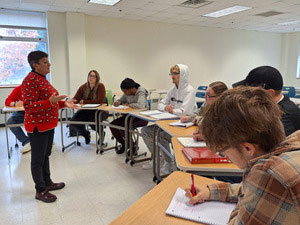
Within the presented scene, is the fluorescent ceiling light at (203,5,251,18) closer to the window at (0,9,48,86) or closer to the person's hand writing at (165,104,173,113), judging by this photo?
the person's hand writing at (165,104,173,113)

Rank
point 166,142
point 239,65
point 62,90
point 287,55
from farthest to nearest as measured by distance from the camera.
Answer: point 287,55
point 239,65
point 62,90
point 166,142

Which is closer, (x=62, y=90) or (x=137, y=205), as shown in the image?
(x=137, y=205)

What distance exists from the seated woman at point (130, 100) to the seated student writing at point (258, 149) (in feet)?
9.46

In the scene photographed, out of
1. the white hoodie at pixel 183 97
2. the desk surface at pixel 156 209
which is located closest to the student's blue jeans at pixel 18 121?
the white hoodie at pixel 183 97

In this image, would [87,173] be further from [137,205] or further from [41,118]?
[137,205]

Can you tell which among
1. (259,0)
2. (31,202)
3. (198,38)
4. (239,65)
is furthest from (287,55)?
(31,202)

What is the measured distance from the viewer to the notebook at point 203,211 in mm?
884

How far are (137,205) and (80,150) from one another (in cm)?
312

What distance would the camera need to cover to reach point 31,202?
7.83 feet

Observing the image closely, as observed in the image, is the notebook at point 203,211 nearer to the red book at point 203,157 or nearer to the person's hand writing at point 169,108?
the red book at point 203,157

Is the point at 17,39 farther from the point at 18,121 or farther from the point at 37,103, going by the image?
the point at 37,103

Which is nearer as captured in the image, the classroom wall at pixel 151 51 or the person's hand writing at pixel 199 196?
the person's hand writing at pixel 199 196

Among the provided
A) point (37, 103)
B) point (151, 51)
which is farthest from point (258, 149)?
point (151, 51)

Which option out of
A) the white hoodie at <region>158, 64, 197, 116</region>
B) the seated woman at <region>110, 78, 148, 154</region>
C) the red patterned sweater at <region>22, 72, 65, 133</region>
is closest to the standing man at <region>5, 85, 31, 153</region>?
the seated woman at <region>110, 78, 148, 154</region>
